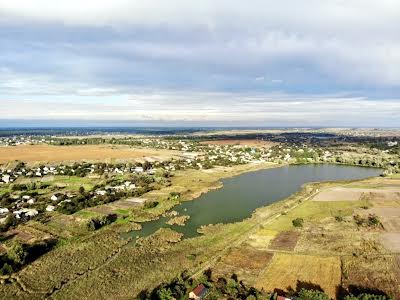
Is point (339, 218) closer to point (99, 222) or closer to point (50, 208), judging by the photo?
point (99, 222)

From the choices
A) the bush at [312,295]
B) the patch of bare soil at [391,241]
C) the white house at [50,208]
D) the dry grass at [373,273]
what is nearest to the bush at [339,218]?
the patch of bare soil at [391,241]

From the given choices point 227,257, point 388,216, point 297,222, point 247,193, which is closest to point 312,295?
point 227,257

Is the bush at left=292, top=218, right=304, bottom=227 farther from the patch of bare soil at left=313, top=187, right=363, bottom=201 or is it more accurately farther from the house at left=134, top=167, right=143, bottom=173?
the house at left=134, top=167, right=143, bottom=173

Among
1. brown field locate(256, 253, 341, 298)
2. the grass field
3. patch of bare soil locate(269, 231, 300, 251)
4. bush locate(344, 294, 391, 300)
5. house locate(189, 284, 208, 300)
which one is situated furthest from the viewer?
patch of bare soil locate(269, 231, 300, 251)

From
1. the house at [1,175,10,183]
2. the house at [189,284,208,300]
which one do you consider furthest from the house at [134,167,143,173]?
the house at [189,284,208,300]

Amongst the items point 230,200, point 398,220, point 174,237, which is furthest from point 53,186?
point 398,220
